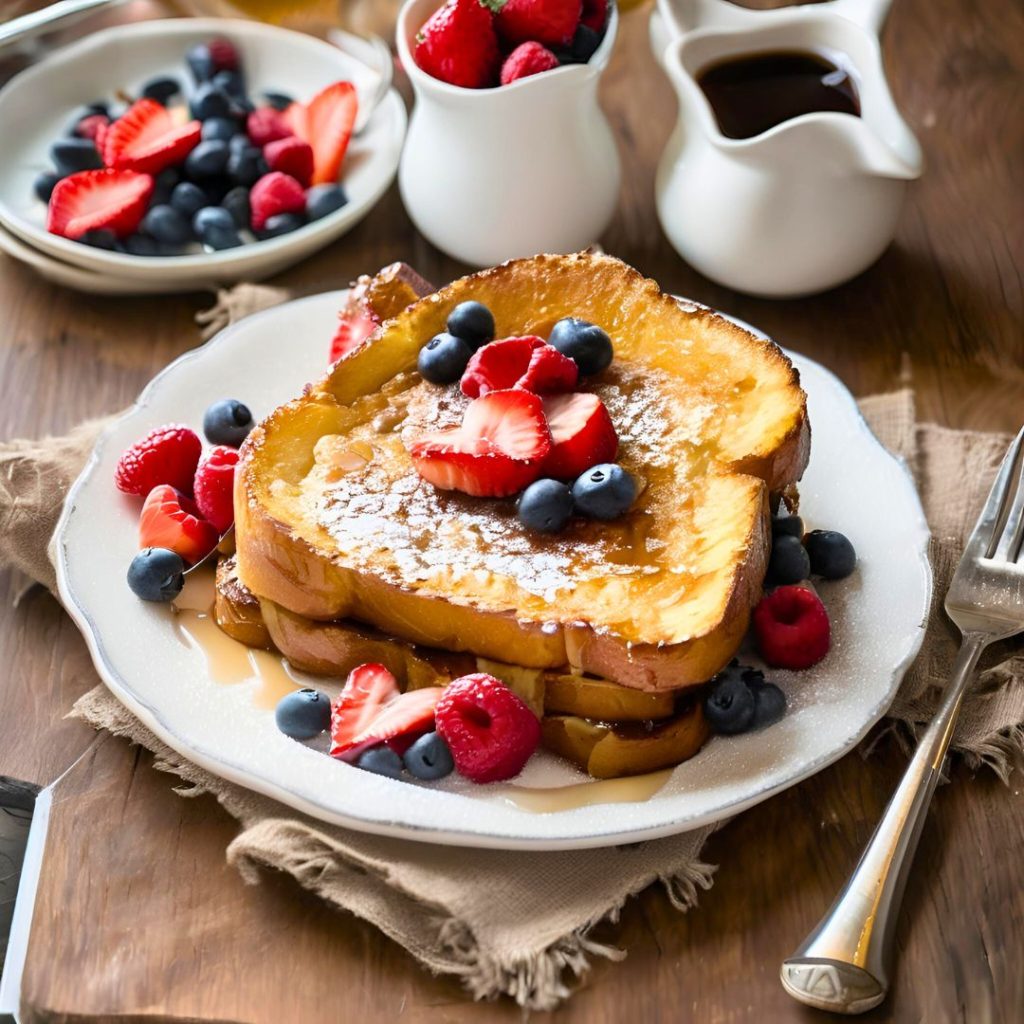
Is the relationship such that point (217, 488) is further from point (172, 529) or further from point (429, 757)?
point (429, 757)

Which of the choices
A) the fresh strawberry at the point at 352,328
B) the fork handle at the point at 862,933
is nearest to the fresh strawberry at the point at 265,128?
the fresh strawberry at the point at 352,328

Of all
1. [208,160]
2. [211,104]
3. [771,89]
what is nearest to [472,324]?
[771,89]

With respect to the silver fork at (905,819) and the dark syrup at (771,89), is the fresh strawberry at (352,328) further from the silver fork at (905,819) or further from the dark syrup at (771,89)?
the silver fork at (905,819)

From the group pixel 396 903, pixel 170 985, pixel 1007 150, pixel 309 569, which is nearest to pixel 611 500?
pixel 309 569

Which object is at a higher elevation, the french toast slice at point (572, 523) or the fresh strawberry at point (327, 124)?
the french toast slice at point (572, 523)

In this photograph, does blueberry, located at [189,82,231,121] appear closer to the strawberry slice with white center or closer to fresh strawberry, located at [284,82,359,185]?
fresh strawberry, located at [284,82,359,185]

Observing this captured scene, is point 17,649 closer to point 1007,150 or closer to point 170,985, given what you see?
point 170,985

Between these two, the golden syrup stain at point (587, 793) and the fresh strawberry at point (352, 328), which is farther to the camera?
the fresh strawberry at point (352, 328)
